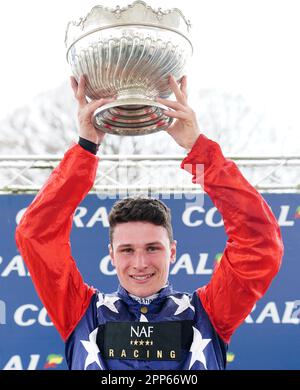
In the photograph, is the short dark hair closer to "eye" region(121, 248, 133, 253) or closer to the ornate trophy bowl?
"eye" region(121, 248, 133, 253)

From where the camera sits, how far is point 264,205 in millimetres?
1716

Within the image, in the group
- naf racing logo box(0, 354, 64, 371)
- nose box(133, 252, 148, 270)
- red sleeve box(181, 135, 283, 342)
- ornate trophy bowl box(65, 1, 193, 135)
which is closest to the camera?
ornate trophy bowl box(65, 1, 193, 135)

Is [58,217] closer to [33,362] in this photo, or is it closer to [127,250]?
[127,250]

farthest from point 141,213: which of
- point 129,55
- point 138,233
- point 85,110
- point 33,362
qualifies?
point 33,362

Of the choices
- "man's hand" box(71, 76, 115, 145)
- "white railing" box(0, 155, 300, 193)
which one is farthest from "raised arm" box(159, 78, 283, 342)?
"white railing" box(0, 155, 300, 193)

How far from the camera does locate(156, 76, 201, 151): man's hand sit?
5.45 ft

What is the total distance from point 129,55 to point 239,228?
608mm

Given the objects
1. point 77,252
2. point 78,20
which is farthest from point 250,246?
point 77,252

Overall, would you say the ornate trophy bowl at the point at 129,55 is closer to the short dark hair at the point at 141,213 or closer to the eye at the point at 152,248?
the short dark hair at the point at 141,213

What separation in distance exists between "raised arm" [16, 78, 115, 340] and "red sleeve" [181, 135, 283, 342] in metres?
0.32

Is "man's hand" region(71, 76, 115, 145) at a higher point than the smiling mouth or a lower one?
higher

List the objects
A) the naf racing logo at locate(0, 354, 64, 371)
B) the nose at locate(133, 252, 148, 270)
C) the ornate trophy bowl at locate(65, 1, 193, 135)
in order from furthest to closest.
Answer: the naf racing logo at locate(0, 354, 64, 371)
the nose at locate(133, 252, 148, 270)
the ornate trophy bowl at locate(65, 1, 193, 135)

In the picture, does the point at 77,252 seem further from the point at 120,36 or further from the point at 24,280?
the point at 120,36
